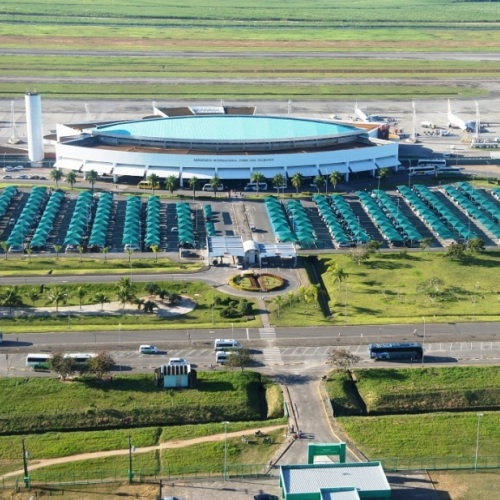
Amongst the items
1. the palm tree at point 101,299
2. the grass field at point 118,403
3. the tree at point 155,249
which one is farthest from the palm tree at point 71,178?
the grass field at point 118,403

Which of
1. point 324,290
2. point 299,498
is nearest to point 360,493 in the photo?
point 299,498

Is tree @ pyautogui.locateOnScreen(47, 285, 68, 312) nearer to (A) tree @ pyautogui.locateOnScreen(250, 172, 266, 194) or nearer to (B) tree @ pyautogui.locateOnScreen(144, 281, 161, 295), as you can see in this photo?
(B) tree @ pyautogui.locateOnScreen(144, 281, 161, 295)

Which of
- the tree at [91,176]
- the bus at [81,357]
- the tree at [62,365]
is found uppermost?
the tree at [91,176]

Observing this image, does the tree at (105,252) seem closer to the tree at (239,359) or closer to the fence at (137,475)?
the tree at (239,359)

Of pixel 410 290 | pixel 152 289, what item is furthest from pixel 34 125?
pixel 410 290

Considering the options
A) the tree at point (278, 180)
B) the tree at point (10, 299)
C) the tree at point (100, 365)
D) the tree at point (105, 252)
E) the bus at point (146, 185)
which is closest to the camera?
the tree at point (100, 365)

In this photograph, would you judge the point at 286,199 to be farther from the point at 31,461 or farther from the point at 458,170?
the point at 31,461
